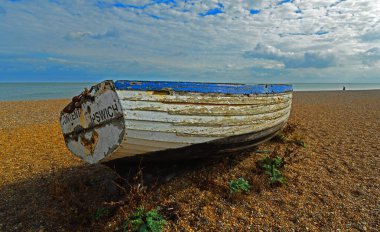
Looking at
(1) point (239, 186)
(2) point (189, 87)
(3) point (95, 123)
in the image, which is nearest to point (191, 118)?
(2) point (189, 87)

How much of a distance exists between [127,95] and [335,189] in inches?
147

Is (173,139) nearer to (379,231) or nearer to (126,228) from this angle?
(126,228)

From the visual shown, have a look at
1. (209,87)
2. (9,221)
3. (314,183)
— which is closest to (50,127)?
(9,221)

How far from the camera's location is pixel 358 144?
6.83 metres

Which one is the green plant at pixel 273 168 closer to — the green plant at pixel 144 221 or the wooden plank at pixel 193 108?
the wooden plank at pixel 193 108

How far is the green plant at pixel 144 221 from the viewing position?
3.29 meters

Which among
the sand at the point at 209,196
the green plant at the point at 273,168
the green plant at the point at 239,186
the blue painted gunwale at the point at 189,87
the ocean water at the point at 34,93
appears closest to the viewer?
the blue painted gunwale at the point at 189,87

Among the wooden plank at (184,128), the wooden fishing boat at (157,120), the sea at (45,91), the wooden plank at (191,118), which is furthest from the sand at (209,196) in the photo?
the sea at (45,91)

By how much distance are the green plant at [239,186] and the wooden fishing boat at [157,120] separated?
1.82 feet

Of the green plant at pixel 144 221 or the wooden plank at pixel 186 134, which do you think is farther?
the wooden plank at pixel 186 134

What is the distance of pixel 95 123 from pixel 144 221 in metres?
1.45

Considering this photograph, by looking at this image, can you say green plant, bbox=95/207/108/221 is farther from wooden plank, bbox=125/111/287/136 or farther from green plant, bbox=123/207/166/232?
wooden plank, bbox=125/111/287/136

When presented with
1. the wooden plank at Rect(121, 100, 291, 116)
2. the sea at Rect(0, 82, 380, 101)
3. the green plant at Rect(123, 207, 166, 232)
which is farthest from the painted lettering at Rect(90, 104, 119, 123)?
the sea at Rect(0, 82, 380, 101)

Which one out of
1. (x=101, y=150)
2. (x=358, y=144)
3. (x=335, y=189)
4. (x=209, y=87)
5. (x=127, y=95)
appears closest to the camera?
(x=127, y=95)
